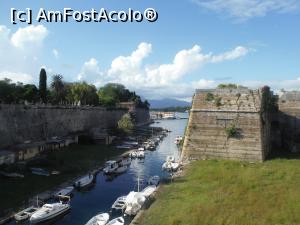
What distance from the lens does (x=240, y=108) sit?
3566 cm

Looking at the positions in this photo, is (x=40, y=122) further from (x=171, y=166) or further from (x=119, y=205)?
(x=119, y=205)

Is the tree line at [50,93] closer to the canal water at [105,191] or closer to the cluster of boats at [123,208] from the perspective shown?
the canal water at [105,191]

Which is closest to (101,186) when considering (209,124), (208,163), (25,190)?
(25,190)

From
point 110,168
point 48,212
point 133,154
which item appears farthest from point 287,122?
point 48,212

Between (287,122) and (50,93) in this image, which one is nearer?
(287,122)

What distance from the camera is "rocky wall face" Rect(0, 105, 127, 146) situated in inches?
1677

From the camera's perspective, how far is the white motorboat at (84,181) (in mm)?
31494

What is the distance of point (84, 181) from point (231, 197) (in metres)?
14.4

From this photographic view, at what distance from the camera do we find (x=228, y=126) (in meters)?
35.6

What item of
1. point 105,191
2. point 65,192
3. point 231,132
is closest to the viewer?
point 65,192

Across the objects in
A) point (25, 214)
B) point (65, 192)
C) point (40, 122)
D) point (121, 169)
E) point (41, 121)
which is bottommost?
point (25, 214)

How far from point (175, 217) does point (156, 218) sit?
1.16 m

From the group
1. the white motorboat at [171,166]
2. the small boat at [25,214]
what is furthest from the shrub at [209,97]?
the small boat at [25,214]

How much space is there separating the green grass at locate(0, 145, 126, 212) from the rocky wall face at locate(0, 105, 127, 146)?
14.9 feet
